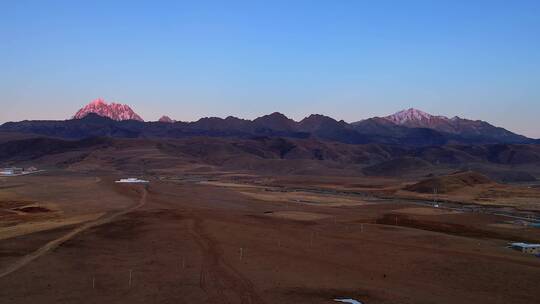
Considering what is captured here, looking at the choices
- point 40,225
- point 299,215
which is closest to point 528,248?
point 299,215

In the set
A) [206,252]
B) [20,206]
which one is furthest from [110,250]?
[20,206]

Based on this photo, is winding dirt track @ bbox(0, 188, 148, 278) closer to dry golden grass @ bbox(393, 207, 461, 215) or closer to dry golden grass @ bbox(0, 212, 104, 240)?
dry golden grass @ bbox(0, 212, 104, 240)

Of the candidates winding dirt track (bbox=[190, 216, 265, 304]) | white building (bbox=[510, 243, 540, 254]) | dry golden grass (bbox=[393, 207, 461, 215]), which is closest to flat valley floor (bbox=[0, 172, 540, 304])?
winding dirt track (bbox=[190, 216, 265, 304])

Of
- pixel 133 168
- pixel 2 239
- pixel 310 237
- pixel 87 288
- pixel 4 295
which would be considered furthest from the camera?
pixel 133 168

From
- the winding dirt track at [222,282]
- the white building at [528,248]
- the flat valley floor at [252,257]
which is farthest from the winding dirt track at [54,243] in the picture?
the white building at [528,248]

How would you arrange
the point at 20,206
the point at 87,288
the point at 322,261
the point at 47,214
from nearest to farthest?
the point at 87,288, the point at 322,261, the point at 47,214, the point at 20,206

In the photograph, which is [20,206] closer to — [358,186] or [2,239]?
[2,239]

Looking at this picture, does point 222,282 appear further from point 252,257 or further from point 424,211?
point 424,211

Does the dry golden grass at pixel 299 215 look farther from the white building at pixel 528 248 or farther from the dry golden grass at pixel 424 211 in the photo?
the white building at pixel 528 248
